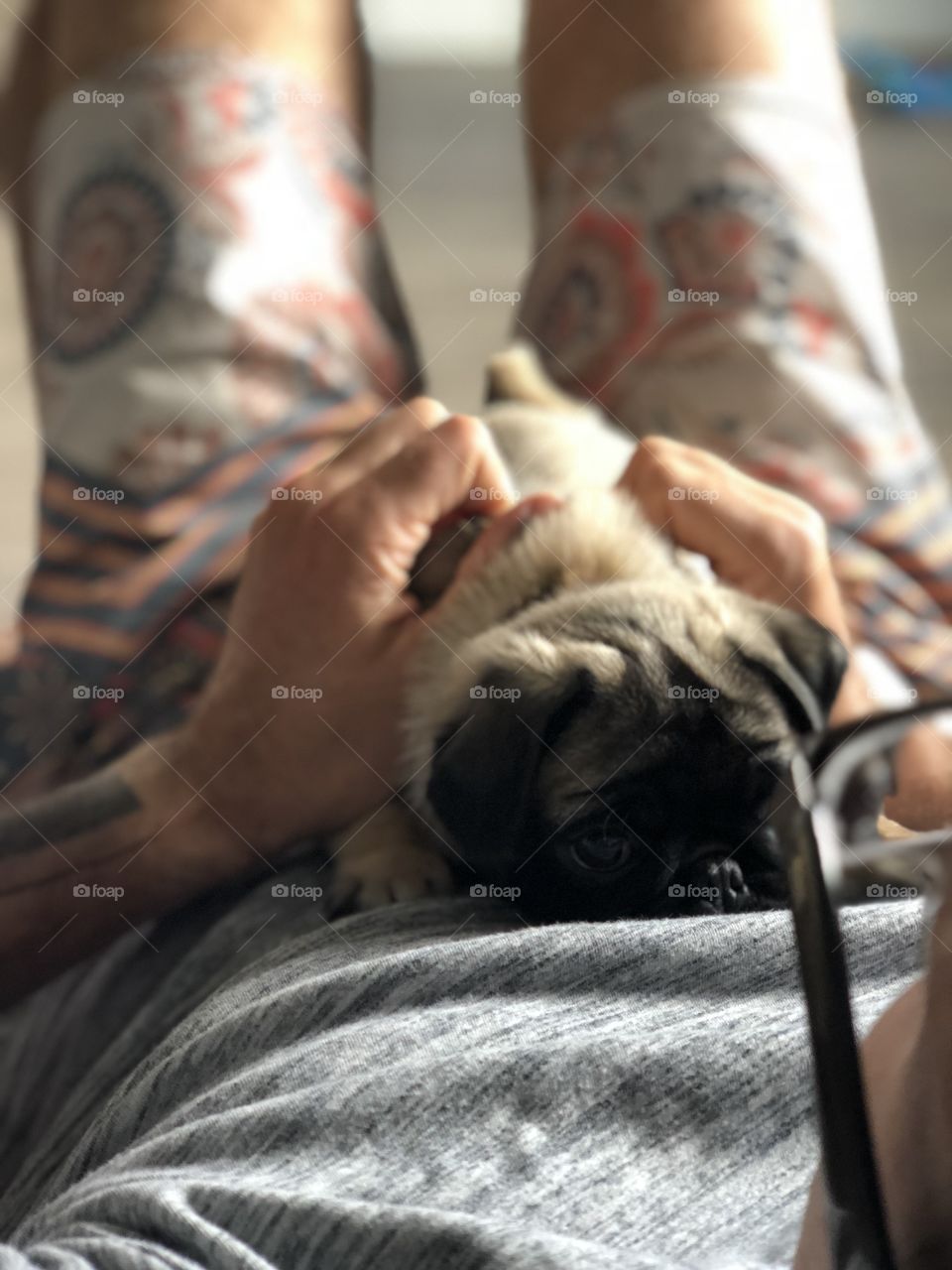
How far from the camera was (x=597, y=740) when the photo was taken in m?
0.54

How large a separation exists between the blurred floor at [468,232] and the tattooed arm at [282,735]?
6.4 inches

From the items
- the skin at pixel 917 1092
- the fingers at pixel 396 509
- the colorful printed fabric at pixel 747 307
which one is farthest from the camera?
the colorful printed fabric at pixel 747 307

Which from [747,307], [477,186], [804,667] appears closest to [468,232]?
[477,186]

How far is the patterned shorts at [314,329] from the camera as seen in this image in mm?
713

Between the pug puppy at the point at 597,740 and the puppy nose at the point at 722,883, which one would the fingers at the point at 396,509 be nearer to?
the pug puppy at the point at 597,740

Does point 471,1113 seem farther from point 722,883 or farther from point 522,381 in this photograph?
point 522,381

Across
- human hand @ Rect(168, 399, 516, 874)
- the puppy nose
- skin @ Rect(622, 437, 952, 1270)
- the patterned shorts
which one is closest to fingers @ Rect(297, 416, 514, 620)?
human hand @ Rect(168, 399, 516, 874)

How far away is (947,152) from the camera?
0.86 metres

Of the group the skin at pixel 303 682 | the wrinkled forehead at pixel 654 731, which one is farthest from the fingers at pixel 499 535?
the wrinkled forehead at pixel 654 731

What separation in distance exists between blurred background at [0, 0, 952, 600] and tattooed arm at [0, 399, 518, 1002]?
164 millimetres

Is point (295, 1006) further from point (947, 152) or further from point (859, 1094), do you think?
point (947, 152)

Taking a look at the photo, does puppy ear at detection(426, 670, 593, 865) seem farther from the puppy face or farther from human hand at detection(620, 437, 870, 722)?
human hand at detection(620, 437, 870, 722)

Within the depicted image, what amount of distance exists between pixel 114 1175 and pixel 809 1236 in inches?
8.6

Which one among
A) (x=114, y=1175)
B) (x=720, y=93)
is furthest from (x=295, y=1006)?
(x=720, y=93)
